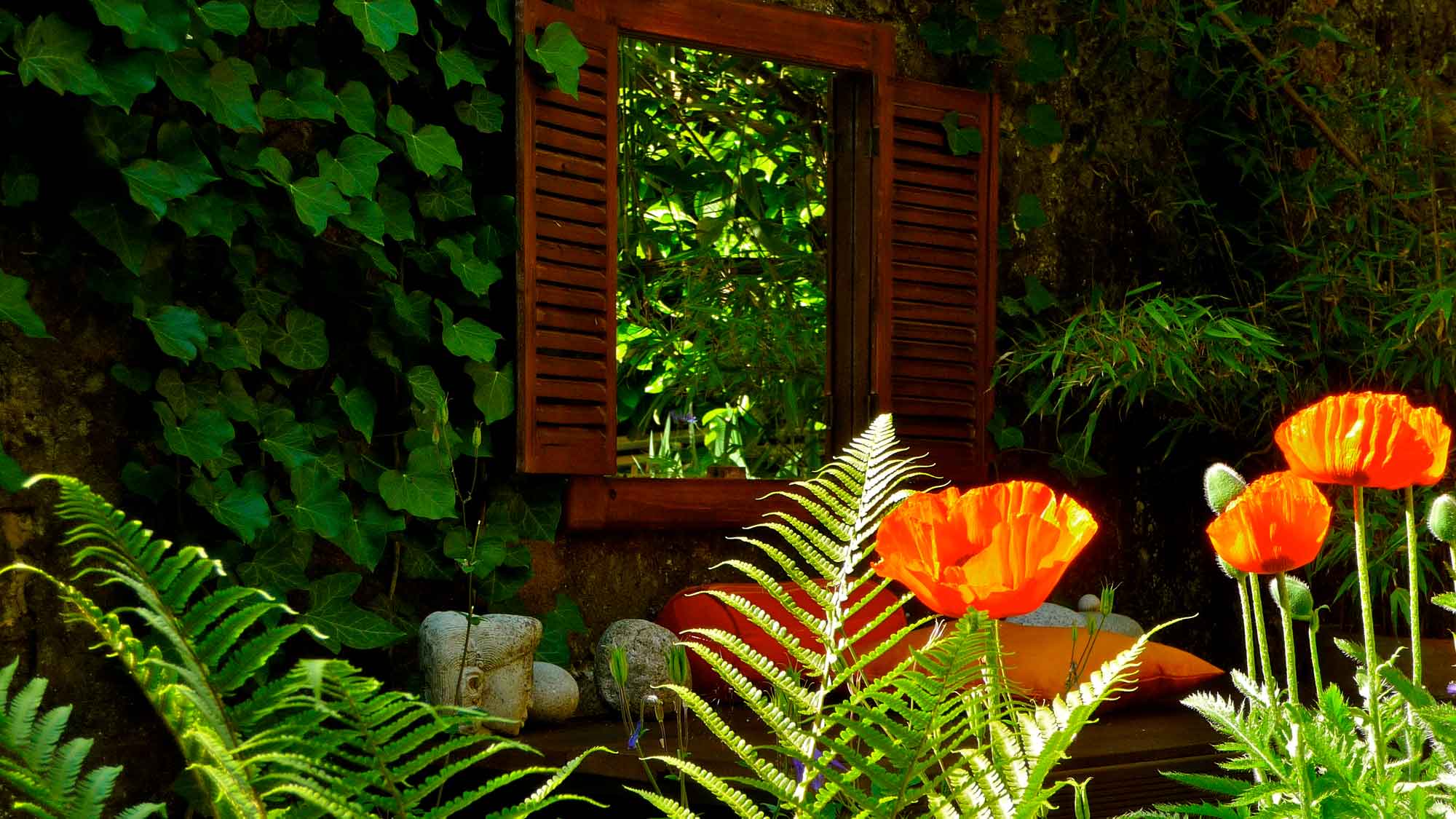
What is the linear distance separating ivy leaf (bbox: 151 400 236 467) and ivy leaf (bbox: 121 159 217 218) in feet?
1.05

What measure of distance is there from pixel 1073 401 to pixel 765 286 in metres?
0.82

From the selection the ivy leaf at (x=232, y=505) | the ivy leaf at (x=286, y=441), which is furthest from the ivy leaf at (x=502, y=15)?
the ivy leaf at (x=232, y=505)

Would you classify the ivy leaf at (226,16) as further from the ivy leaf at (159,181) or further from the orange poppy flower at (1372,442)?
the orange poppy flower at (1372,442)

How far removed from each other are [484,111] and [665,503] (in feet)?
2.81

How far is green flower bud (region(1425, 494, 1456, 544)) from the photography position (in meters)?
1.01

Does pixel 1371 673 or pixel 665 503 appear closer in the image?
pixel 1371 673

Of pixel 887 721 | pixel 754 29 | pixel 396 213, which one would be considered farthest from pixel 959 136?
pixel 887 721

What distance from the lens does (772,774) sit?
45cm

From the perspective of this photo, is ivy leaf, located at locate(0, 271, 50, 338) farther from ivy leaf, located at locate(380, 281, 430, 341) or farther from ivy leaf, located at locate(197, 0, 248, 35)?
ivy leaf, located at locate(380, 281, 430, 341)

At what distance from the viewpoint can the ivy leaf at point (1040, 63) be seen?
136 inches

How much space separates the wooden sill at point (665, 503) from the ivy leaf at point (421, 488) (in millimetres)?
307

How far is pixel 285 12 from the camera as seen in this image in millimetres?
2420

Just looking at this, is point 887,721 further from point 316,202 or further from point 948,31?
point 948,31

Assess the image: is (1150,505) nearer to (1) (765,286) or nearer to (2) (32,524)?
(1) (765,286)
